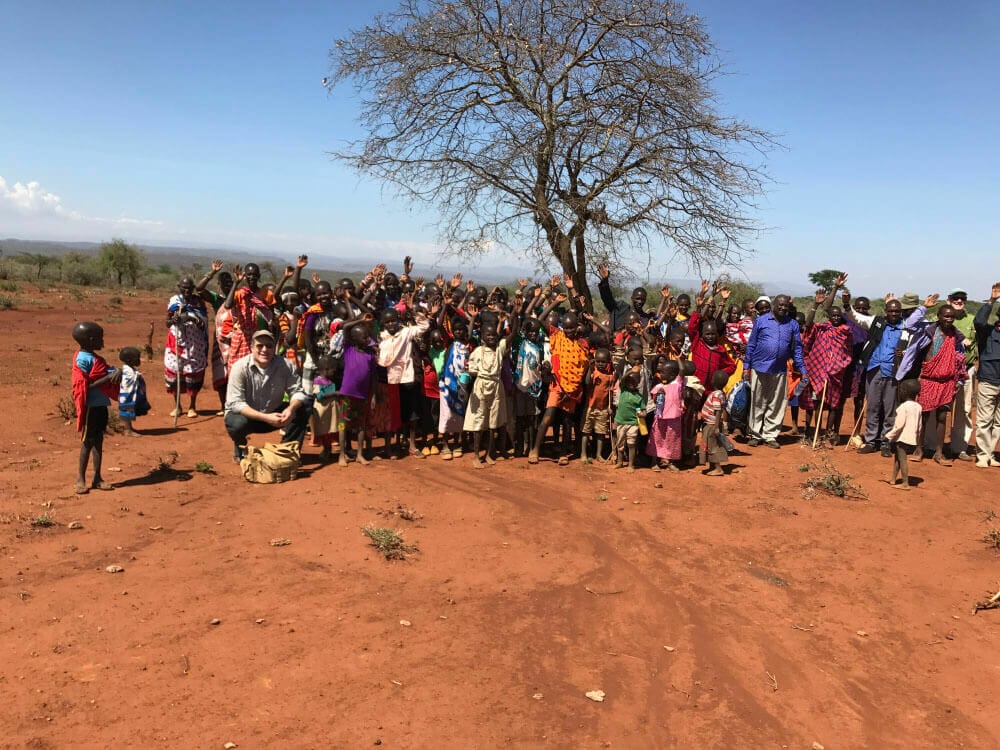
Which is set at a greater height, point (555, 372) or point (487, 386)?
point (555, 372)

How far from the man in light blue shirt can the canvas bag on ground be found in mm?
5984

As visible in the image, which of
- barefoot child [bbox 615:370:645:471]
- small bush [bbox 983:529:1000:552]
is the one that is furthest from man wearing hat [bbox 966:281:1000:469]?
barefoot child [bbox 615:370:645:471]

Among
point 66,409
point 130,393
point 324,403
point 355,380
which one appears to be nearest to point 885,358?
point 355,380

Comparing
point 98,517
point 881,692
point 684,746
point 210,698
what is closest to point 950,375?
point 881,692

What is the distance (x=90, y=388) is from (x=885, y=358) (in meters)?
8.93

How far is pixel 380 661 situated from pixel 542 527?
2477 millimetres

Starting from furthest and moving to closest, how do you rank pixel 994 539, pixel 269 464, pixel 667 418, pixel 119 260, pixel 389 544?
1. pixel 119 260
2. pixel 667 418
3. pixel 269 464
4. pixel 994 539
5. pixel 389 544

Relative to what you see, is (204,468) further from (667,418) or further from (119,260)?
(119,260)

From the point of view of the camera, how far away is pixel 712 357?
8703 mm

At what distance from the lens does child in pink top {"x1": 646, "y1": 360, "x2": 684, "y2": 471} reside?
770cm

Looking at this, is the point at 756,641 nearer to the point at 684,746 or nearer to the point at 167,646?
the point at 684,746

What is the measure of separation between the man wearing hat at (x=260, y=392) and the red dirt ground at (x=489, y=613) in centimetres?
62

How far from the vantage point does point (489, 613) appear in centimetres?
454

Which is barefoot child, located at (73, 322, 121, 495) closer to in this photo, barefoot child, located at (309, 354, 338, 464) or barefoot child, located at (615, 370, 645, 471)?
barefoot child, located at (309, 354, 338, 464)
